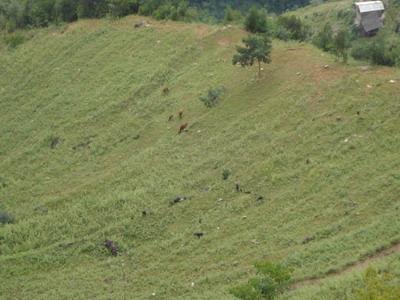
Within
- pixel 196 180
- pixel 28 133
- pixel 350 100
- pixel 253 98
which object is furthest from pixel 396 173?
pixel 28 133

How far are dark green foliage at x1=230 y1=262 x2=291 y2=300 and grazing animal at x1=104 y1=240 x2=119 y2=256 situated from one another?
661 cm

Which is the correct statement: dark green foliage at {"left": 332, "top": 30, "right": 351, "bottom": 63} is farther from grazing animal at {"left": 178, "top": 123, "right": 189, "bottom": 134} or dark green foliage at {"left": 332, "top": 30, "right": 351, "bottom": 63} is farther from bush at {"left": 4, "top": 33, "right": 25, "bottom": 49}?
bush at {"left": 4, "top": 33, "right": 25, "bottom": 49}

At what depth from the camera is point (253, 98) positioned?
90.9ft

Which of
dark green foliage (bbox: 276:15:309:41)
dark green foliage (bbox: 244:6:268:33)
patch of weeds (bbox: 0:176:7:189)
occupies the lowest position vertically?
patch of weeds (bbox: 0:176:7:189)

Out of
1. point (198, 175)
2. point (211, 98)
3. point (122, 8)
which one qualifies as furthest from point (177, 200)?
point (122, 8)

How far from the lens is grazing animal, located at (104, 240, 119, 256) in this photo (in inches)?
846

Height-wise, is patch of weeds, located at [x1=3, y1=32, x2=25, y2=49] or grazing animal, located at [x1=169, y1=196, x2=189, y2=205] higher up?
patch of weeds, located at [x1=3, y1=32, x2=25, y2=49]

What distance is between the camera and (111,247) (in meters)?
21.6

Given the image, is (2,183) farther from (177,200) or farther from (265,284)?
(265,284)

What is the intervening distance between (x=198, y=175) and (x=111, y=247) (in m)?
4.43

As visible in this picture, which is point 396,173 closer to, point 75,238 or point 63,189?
point 75,238

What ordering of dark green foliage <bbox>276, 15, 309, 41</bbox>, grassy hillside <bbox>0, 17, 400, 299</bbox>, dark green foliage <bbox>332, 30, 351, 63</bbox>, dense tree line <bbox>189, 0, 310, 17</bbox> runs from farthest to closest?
dense tree line <bbox>189, 0, 310, 17</bbox> < dark green foliage <bbox>276, 15, 309, 41</bbox> < dark green foliage <bbox>332, 30, 351, 63</bbox> < grassy hillside <bbox>0, 17, 400, 299</bbox>

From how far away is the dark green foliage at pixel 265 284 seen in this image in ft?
51.3

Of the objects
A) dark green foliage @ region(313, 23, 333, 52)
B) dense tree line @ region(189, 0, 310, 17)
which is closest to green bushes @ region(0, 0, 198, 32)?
dark green foliage @ region(313, 23, 333, 52)
